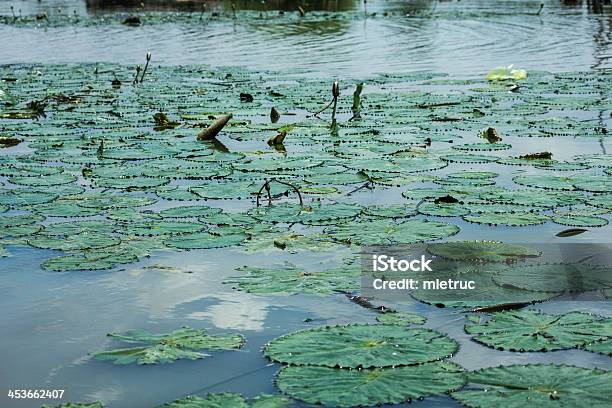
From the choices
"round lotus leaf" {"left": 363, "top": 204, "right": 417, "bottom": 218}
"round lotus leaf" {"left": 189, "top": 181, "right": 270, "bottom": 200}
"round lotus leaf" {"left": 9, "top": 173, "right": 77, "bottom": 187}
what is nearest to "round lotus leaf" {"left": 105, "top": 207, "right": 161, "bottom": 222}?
"round lotus leaf" {"left": 189, "top": 181, "right": 270, "bottom": 200}

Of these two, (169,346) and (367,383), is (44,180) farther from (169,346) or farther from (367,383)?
(367,383)

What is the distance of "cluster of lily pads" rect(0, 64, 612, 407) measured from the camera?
2.80m

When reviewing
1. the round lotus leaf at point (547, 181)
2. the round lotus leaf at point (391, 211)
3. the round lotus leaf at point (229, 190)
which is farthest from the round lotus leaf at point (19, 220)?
the round lotus leaf at point (547, 181)

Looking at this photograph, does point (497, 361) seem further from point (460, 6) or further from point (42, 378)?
point (460, 6)

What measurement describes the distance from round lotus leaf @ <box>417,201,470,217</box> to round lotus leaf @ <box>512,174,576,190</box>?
616 mm

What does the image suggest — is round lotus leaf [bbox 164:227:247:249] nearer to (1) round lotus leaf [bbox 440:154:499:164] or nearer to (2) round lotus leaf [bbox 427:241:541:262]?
(2) round lotus leaf [bbox 427:241:541:262]

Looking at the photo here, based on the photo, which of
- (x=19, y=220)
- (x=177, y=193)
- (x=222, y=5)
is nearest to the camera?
(x=19, y=220)

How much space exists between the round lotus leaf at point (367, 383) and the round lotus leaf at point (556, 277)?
2.56 feet

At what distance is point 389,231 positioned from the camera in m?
4.21

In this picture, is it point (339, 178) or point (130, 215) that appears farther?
point (339, 178)

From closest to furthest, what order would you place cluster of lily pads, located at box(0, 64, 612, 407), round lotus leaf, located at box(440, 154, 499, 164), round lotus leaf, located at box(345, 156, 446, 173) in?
cluster of lily pads, located at box(0, 64, 612, 407), round lotus leaf, located at box(345, 156, 446, 173), round lotus leaf, located at box(440, 154, 499, 164)

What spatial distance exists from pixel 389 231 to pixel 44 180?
2337 mm

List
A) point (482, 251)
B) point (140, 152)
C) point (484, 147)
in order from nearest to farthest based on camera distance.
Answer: point (482, 251)
point (484, 147)
point (140, 152)

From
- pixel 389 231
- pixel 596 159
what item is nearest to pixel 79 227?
pixel 389 231
